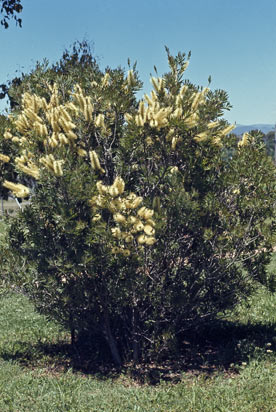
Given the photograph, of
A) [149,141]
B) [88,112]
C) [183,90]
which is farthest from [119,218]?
[183,90]

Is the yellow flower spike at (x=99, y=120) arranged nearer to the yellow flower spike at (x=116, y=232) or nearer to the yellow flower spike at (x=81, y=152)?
the yellow flower spike at (x=81, y=152)

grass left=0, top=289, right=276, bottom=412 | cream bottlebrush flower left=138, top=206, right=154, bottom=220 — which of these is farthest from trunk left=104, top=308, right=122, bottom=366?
cream bottlebrush flower left=138, top=206, right=154, bottom=220

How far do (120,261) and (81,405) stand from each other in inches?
50.9

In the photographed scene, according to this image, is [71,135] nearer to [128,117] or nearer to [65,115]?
[65,115]

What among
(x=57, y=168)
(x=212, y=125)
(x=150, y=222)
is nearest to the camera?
(x=57, y=168)

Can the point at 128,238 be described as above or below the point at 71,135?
below

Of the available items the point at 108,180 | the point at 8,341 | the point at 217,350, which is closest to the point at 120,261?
the point at 108,180

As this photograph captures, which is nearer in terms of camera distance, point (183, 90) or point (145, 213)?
point (145, 213)

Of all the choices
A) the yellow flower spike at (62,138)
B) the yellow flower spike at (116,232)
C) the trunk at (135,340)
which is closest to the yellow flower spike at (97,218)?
the yellow flower spike at (116,232)

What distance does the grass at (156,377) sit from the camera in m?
4.39

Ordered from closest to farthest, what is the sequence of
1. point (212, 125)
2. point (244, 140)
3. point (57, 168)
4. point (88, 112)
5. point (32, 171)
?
point (57, 168) < point (32, 171) < point (88, 112) < point (212, 125) < point (244, 140)

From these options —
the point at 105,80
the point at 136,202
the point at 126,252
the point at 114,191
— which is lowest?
the point at 126,252

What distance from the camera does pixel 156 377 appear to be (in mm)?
5152

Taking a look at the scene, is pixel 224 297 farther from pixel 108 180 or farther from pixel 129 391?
pixel 108 180
